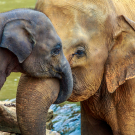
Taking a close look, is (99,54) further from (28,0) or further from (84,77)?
(28,0)

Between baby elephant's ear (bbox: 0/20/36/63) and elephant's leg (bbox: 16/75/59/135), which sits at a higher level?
baby elephant's ear (bbox: 0/20/36/63)

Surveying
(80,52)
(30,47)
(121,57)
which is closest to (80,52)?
(80,52)

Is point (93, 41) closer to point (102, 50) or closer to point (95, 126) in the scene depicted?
point (102, 50)

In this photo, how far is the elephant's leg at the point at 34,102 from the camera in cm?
269

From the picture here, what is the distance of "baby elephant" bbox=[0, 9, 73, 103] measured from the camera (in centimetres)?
243

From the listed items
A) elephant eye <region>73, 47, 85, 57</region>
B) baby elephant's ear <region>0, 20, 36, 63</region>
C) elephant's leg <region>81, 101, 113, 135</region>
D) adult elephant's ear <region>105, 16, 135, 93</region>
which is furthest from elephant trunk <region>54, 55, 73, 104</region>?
elephant's leg <region>81, 101, 113, 135</region>

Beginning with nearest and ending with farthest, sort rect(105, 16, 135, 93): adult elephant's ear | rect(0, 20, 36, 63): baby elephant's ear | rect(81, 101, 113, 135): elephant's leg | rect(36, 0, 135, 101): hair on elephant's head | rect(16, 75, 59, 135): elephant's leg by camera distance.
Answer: rect(0, 20, 36, 63): baby elephant's ear
rect(16, 75, 59, 135): elephant's leg
rect(36, 0, 135, 101): hair on elephant's head
rect(105, 16, 135, 93): adult elephant's ear
rect(81, 101, 113, 135): elephant's leg

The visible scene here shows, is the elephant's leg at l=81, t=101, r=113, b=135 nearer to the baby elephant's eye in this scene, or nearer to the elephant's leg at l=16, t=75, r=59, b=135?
the elephant's leg at l=16, t=75, r=59, b=135

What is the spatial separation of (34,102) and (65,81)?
0.79 feet

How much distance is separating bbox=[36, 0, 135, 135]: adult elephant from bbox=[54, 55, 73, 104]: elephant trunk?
321mm

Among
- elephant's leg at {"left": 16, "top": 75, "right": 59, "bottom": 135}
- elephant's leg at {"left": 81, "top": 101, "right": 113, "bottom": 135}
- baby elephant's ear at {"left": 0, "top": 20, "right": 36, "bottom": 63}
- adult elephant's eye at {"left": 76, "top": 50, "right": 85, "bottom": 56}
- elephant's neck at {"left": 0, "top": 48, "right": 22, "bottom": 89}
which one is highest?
baby elephant's ear at {"left": 0, "top": 20, "right": 36, "bottom": 63}

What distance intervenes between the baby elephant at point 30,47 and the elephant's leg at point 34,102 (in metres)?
0.08

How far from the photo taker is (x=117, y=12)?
131 inches

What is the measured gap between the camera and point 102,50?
10.5 feet
